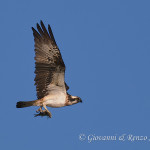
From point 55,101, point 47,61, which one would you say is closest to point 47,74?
point 47,61

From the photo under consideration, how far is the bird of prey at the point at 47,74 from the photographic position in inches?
583

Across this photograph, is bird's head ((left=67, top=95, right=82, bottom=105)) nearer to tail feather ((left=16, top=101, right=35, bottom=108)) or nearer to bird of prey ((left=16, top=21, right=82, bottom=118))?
bird of prey ((left=16, top=21, right=82, bottom=118))

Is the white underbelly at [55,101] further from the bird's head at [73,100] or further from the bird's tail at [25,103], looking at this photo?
the bird's tail at [25,103]

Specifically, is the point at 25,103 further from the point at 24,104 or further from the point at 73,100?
the point at 73,100

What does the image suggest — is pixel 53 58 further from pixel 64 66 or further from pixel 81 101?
pixel 81 101

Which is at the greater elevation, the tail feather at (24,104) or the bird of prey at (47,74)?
the bird of prey at (47,74)

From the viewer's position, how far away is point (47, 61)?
587 inches

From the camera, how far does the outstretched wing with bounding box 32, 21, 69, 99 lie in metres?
14.8

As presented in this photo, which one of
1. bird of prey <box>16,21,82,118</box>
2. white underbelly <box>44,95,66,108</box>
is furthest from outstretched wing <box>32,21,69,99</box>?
white underbelly <box>44,95,66,108</box>

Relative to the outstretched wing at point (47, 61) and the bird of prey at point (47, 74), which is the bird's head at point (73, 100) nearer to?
the bird of prey at point (47, 74)

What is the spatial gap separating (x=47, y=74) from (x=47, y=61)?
42 cm

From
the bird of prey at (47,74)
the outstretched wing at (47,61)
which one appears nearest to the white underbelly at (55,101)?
the bird of prey at (47,74)

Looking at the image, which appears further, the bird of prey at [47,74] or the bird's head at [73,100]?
the bird's head at [73,100]

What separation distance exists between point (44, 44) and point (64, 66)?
3.26 ft
